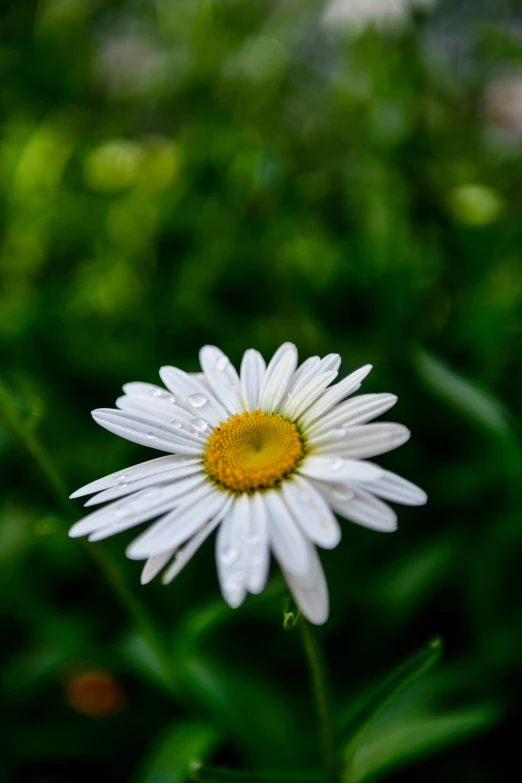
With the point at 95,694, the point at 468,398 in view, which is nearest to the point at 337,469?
the point at 468,398

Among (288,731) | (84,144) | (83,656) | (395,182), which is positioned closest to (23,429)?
(83,656)

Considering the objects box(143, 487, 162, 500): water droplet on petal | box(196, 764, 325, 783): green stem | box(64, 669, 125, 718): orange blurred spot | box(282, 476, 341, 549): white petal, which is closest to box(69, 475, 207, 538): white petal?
box(143, 487, 162, 500): water droplet on petal

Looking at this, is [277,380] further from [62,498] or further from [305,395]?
[62,498]

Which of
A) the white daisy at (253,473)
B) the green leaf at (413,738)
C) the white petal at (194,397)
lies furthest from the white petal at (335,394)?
the green leaf at (413,738)

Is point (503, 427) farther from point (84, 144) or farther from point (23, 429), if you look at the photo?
point (84, 144)

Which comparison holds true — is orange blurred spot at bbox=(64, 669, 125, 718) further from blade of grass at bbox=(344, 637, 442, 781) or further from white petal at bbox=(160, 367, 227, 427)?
white petal at bbox=(160, 367, 227, 427)
